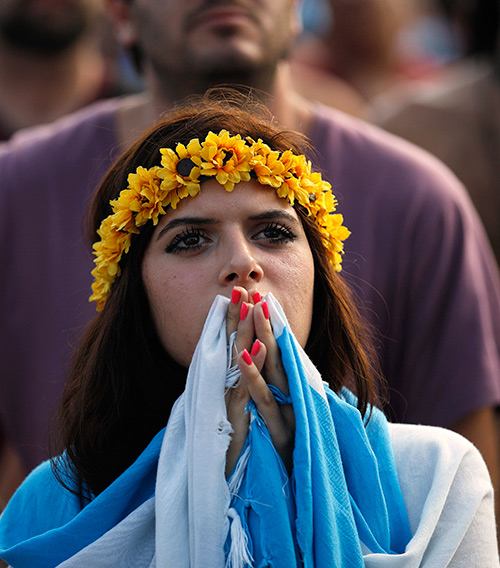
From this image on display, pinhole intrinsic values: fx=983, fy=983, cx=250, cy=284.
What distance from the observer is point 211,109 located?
265 cm

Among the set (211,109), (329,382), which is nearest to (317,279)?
(329,382)

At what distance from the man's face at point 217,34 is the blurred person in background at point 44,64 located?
209 cm

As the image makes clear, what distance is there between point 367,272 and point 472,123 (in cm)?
154

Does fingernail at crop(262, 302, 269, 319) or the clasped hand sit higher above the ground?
fingernail at crop(262, 302, 269, 319)

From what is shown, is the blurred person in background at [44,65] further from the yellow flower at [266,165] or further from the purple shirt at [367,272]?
the yellow flower at [266,165]

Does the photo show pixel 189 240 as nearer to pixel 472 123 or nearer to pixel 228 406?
pixel 228 406

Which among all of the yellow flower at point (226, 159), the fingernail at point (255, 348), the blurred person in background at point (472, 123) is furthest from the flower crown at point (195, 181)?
the blurred person in background at point (472, 123)

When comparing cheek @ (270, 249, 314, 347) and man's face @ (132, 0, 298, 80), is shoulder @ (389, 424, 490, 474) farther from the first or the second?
man's face @ (132, 0, 298, 80)

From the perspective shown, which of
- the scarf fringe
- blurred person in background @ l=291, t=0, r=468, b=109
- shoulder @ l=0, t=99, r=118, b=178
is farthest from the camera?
blurred person in background @ l=291, t=0, r=468, b=109

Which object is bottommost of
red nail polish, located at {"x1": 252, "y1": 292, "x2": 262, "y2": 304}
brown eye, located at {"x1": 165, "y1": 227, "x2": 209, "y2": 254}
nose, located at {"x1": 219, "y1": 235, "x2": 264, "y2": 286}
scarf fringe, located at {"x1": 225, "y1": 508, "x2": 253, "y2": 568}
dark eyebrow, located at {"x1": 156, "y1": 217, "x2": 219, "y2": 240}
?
scarf fringe, located at {"x1": 225, "y1": 508, "x2": 253, "y2": 568}

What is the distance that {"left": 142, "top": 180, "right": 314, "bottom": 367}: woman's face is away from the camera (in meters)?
2.37

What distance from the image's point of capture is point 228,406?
2.30 m

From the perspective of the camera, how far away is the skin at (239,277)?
2291mm

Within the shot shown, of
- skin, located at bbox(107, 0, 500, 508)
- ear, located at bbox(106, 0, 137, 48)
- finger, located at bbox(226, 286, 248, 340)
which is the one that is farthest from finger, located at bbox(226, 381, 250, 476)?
ear, located at bbox(106, 0, 137, 48)
